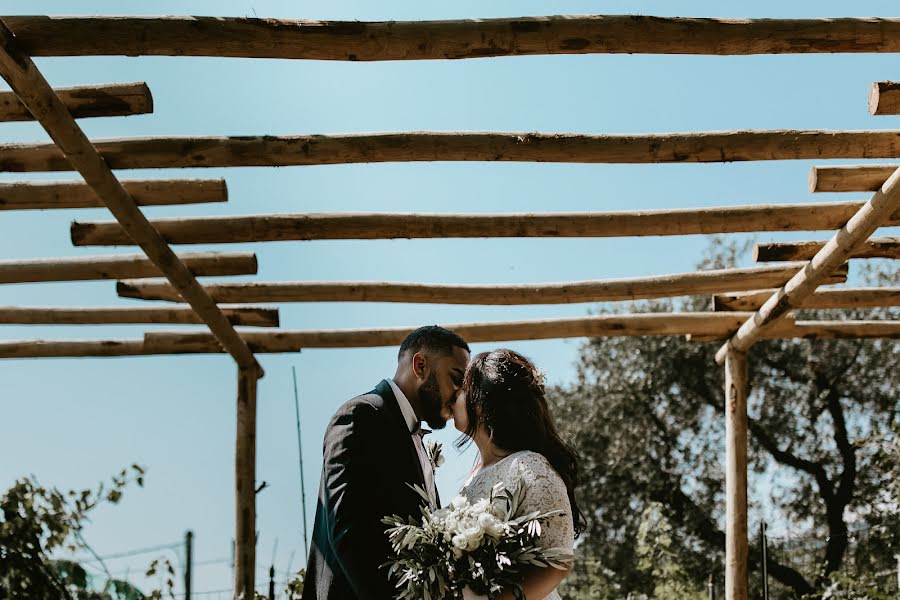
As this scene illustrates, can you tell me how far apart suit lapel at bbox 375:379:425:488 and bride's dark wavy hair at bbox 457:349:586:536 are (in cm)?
29

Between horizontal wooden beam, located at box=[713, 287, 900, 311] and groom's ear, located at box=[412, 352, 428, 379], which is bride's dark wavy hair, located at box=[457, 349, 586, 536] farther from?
horizontal wooden beam, located at box=[713, 287, 900, 311]

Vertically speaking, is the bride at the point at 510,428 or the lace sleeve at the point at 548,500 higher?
the bride at the point at 510,428

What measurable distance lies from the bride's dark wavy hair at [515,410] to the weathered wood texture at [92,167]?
2156mm

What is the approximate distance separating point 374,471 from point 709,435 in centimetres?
1173

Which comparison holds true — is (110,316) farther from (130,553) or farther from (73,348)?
(130,553)

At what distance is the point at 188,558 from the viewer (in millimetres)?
7602

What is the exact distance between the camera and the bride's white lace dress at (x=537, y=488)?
3248mm

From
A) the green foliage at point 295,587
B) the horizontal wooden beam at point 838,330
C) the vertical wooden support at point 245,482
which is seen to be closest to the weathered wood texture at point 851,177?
the horizontal wooden beam at point 838,330

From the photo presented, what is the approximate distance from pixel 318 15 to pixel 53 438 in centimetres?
952

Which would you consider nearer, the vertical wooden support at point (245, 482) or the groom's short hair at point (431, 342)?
the groom's short hair at point (431, 342)

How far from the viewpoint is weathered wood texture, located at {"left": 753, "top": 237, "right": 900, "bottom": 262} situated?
614 cm

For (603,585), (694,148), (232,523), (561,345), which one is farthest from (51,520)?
(561,345)

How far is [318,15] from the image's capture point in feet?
13.3

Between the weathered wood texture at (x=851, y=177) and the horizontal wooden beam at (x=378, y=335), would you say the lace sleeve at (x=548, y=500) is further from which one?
the horizontal wooden beam at (x=378, y=335)
